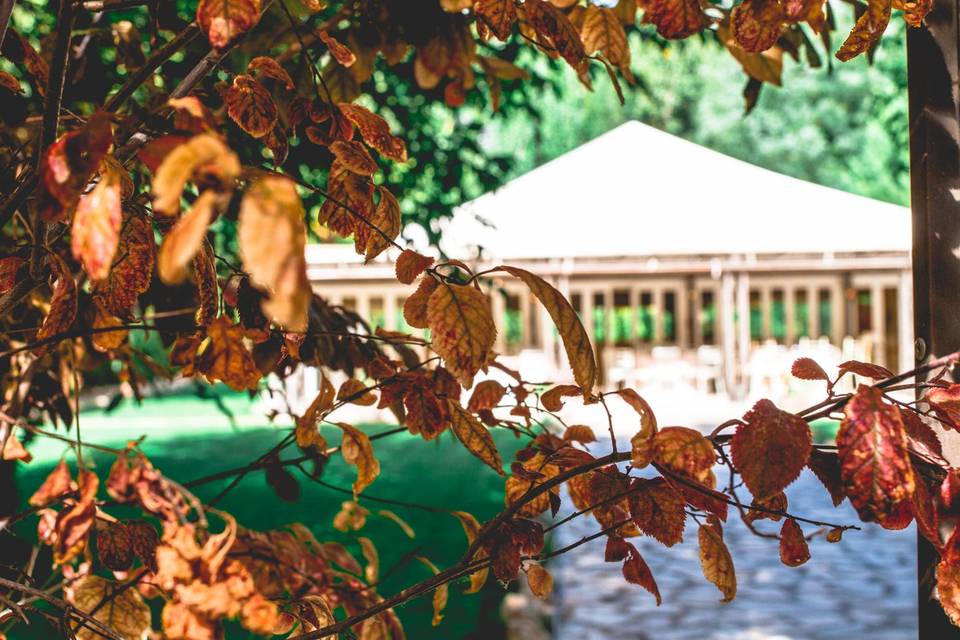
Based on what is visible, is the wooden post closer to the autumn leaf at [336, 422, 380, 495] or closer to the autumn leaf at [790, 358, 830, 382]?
the autumn leaf at [790, 358, 830, 382]

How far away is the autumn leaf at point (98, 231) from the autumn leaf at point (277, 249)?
13 centimetres

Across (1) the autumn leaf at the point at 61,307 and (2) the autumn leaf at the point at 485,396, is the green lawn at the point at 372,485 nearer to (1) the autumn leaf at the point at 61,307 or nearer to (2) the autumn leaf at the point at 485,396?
(2) the autumn leaf at the point at 485,396

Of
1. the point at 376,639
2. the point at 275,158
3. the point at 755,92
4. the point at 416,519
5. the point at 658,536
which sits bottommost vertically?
the point at 416,519

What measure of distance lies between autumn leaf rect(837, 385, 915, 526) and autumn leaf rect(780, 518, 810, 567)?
0.31 meters

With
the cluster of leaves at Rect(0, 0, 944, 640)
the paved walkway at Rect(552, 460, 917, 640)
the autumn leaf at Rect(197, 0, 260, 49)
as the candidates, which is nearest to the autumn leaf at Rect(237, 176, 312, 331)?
the cluster of leaves at Rect(0, 0, 944, 640)

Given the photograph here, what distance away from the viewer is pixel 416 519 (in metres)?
7.57

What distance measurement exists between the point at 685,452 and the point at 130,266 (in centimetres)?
59

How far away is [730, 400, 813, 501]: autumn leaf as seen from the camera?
32.0 inches

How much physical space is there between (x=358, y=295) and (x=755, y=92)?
1519cm

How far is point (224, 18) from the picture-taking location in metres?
0.78

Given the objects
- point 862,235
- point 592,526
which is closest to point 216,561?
point 592,526

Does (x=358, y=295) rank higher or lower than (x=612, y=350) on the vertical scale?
higher

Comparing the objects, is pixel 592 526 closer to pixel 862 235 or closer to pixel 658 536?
pixel 658 536

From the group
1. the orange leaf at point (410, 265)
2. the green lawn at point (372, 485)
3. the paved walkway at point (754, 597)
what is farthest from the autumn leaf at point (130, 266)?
the paved walkway at point (754, 597)
